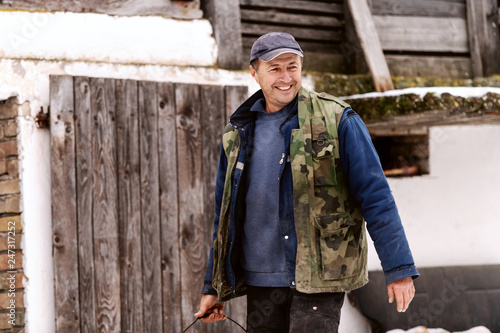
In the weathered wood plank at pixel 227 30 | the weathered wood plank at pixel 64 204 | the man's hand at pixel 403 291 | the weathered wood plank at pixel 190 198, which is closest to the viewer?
the man's hand at pixel 403 291

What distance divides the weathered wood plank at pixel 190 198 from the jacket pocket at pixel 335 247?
1.90 meters

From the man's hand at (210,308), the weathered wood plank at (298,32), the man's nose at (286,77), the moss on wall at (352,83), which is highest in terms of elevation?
the weathered wood plank at (298,32)

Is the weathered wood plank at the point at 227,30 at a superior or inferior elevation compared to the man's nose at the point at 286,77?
superior

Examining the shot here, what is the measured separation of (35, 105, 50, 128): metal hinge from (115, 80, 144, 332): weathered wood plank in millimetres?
446

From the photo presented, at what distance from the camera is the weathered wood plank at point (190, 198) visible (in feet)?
Result: 14.1

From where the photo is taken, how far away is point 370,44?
4930mm

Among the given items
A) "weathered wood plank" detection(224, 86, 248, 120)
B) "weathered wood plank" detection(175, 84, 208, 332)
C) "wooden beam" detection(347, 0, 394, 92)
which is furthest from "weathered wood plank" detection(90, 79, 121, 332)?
"wooden beam" detection(347, 0, 394, 92)

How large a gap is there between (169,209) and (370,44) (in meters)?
2.09

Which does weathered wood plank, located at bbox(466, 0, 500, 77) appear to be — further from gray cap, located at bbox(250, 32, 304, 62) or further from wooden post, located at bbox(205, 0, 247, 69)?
gray cap, located at bbox(250, 32, 304, 62)

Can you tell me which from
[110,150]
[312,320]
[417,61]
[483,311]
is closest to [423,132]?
[417,61]

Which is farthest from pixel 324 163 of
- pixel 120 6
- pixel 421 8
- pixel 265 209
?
pixel 421 8

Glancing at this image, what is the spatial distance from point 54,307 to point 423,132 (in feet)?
10.9

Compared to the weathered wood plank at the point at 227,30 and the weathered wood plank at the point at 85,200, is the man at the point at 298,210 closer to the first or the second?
the weathered wood plank at the point at 85,200

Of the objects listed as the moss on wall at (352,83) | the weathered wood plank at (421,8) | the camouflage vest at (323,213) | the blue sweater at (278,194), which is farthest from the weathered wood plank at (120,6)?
the camouflage vest at (323,213)
